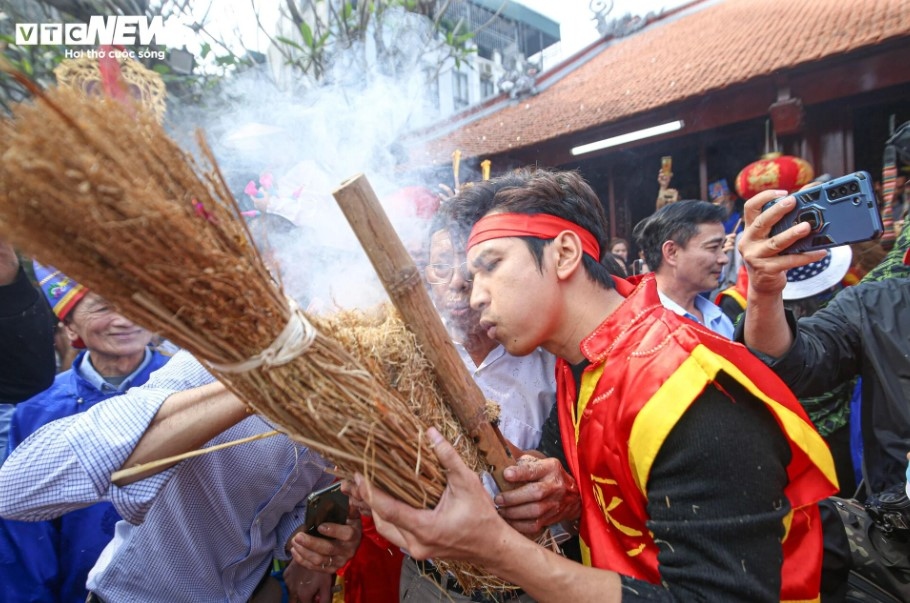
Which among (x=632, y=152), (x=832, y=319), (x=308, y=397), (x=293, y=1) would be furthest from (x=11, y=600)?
(x=293, y=1)

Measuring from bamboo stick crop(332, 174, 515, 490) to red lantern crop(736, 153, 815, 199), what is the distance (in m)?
6.14

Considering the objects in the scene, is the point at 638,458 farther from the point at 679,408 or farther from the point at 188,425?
the point at 188,425

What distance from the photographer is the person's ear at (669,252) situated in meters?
4.10

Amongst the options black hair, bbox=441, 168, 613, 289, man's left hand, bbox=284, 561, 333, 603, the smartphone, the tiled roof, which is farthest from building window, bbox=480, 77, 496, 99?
man's left hand, bbox=284, 561, 333, 603

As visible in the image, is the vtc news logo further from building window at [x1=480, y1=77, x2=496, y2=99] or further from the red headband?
building window at [x1=480, y1=77, x2=496, y2=99]

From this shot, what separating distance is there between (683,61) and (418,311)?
887 centimetres

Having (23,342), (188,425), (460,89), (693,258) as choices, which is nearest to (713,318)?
(693,258)

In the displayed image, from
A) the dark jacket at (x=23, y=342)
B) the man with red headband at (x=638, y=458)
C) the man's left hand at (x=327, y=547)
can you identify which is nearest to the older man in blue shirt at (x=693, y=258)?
the man with red headband at (x=638, y=458)

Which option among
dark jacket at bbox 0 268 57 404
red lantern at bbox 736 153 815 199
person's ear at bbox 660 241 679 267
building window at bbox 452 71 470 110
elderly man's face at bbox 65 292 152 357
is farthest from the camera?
building window at bbox 452 71 470 110

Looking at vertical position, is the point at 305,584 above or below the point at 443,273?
below

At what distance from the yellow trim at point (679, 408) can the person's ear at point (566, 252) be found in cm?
54

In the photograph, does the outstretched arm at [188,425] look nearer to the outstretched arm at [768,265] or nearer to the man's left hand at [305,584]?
the man's left hand at [305,584]

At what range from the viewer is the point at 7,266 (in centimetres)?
196

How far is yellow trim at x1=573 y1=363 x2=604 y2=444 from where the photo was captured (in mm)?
1713
